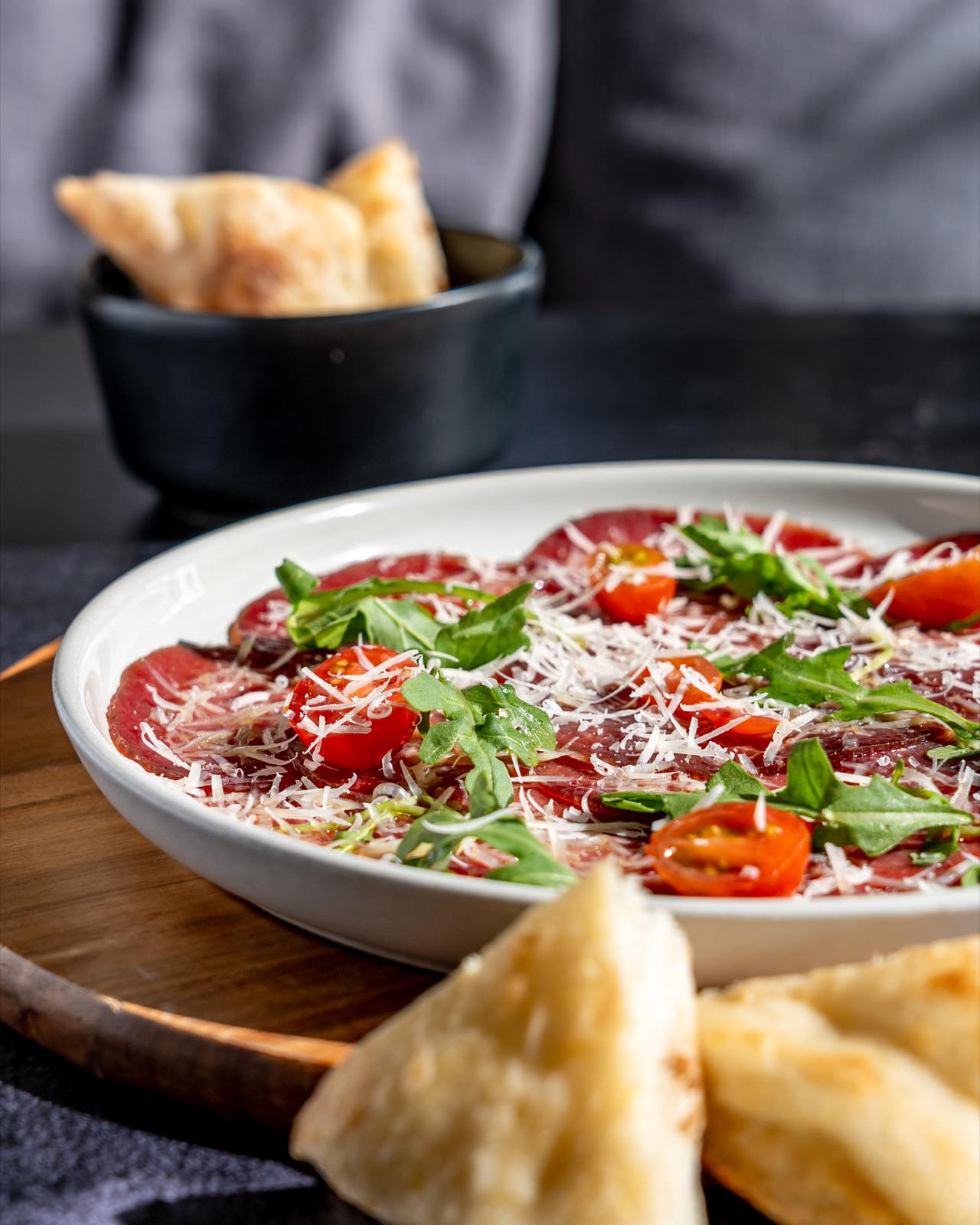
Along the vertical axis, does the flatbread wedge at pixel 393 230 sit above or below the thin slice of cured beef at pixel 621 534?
above

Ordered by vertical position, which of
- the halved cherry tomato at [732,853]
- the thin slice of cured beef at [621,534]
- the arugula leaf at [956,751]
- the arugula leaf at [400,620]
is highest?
the halved cherry tomato at [732,853]

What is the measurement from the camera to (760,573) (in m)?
2.11

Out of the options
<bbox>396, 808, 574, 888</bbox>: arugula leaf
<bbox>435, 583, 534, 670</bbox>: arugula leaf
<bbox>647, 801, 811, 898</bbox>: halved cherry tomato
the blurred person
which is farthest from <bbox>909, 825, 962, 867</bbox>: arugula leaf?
the blurred person

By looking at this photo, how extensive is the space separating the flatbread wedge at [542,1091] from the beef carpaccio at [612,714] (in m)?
0.20

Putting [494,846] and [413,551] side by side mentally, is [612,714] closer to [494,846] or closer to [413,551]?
[494,846]

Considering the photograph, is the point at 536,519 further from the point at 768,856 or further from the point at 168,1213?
the point at 168,1213

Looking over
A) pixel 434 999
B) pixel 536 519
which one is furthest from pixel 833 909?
pixel 536 519

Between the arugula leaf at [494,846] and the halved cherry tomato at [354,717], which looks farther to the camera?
the halved cherry tomato at [354,717]

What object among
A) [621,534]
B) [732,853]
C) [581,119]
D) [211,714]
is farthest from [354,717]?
[581,119]

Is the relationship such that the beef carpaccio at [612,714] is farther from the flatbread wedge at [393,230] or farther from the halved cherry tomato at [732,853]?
the flatbread wedge at [393,230]

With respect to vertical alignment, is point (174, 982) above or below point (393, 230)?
below

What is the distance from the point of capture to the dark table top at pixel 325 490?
1.21 meters

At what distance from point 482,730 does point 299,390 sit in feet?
4.42

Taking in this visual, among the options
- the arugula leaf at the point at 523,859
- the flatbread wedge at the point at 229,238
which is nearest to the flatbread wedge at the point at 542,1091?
the arugula leaf at the point at 523,859
